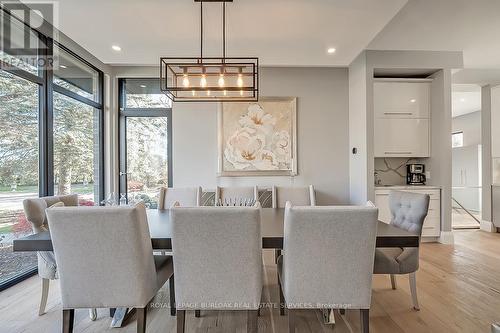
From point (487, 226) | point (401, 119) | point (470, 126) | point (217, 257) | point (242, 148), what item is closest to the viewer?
point (217, 257)

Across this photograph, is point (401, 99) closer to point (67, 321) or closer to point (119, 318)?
point (119, 318)

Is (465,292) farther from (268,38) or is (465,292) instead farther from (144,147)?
(144,147)

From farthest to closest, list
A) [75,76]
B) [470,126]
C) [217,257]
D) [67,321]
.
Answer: [470,126], [75,76], [67,321], [217,257]

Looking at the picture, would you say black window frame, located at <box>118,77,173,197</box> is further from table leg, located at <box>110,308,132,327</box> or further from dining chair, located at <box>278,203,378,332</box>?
dining chair, located at <box>278,203,378,332</box>

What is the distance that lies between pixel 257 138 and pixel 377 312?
288 centimetres

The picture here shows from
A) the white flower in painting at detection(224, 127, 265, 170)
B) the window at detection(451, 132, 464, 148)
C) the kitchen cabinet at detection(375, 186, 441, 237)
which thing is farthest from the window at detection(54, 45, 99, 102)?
the window at detection(451, 132, 464, 148)

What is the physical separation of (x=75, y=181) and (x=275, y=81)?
338cm

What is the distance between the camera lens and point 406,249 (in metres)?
2.06

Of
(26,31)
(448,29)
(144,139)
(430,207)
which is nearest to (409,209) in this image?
(430,207)

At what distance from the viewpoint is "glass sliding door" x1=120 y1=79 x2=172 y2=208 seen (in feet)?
14.4

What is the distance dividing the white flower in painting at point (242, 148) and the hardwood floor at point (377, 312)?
187cm

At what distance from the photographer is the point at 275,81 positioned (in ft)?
14.1

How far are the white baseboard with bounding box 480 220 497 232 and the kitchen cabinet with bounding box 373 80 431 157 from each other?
7.18ft

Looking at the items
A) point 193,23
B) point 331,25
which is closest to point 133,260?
point 193,23
